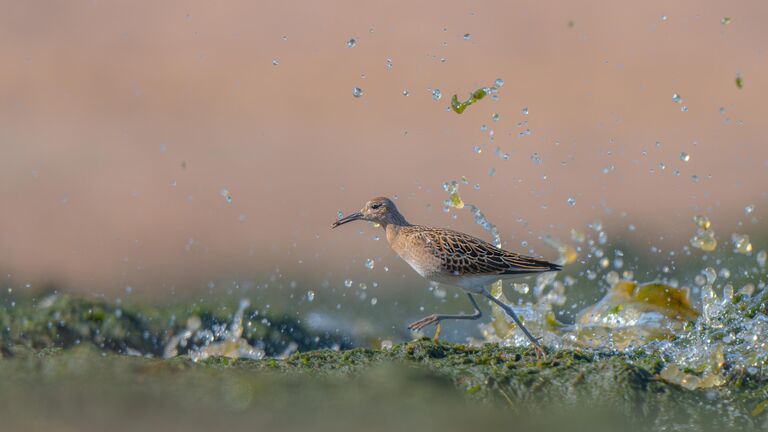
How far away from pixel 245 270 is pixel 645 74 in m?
7.07

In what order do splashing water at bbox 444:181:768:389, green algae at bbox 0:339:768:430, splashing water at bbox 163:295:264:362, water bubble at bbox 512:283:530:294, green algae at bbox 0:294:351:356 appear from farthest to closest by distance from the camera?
water bubble at bbox 512:283:530:294 < green algae at bbox 0:294:351:356 < splashing water at bbox 163:295:264:362 < splashing water at bbox 444:181:768:389 < green algae at bbox 0:339:768:430

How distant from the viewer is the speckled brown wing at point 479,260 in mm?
7727

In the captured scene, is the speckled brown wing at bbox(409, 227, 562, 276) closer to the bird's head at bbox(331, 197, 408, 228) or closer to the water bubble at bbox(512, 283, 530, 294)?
the bird's head at bbox(331, 197, 408, 228)

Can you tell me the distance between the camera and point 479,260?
774 centimetres

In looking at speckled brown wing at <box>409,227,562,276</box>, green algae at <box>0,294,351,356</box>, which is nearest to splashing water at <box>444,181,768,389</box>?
speckled brown wing at <box>409,227,562,276</box>

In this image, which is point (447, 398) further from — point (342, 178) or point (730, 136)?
point (730, 136)

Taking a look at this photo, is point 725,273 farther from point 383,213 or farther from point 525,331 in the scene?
point 383,213

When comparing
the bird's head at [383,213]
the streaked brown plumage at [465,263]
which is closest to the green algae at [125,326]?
the bird's head at [383,213]

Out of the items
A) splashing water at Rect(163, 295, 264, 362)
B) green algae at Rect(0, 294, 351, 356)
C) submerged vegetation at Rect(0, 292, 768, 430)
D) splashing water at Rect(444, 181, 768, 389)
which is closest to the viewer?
submerged vegetation at Rect(0, 292, 768, 430)

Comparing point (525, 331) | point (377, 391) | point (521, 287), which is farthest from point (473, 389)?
point (521, 287)

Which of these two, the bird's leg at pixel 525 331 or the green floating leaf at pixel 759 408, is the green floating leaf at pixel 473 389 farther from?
the green floating leaf at pixel 759 408

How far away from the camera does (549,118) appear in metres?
15.0

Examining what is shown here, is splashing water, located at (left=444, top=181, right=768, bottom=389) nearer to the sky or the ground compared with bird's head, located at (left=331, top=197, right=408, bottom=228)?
nearer to the ground

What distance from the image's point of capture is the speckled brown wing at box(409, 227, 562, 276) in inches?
304
